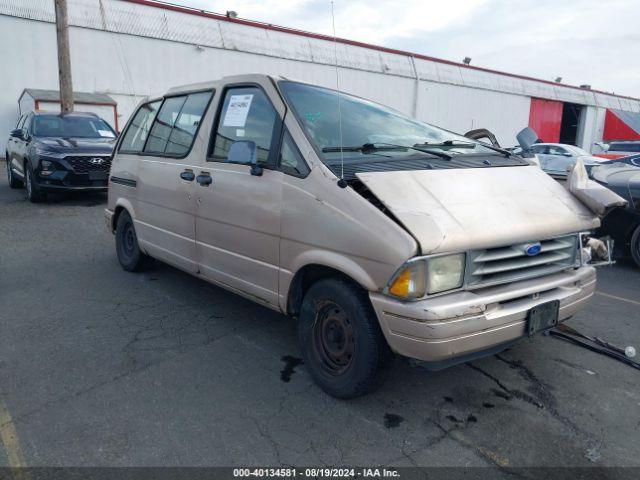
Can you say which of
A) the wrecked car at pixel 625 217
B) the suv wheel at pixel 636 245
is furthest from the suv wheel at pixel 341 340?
the suv wheel at pixel 636 245

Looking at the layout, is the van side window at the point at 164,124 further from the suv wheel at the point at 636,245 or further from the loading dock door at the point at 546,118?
the loading dock door at the point at 546,118

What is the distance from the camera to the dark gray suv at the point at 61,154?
9453mm

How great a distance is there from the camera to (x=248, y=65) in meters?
23.0

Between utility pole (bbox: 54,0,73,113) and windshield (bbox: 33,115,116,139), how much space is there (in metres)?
4.66

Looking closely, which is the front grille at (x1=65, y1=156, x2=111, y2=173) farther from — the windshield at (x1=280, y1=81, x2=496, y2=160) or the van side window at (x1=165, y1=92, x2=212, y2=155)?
the windshield at (x1=280, y1=81, x2=496, y2=160)

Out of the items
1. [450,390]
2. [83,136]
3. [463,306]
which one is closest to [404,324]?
[463,306]

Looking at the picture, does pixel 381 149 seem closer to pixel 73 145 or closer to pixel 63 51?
pixel 73 145

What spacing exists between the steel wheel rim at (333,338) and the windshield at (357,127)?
0.94 meters

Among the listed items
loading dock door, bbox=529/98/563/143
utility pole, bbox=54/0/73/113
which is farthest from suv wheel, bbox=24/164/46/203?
loading dock door, bbox=529/98/563/143

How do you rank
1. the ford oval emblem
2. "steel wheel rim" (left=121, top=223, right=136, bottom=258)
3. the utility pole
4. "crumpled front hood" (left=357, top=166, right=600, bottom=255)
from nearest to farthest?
"crumpled front hood" (left=357, top=166, right=600, bottom=255) → the ford oval emblem → "steel wheel rim" (left=121, top=223, right=136, bottom=258) → the utility pole

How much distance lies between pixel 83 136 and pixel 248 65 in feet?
45.4

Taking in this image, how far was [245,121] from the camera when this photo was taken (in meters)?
3.68

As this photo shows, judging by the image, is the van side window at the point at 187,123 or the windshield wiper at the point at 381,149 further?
the van side window at the point at 187,123

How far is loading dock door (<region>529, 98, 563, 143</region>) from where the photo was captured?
35688 mm
